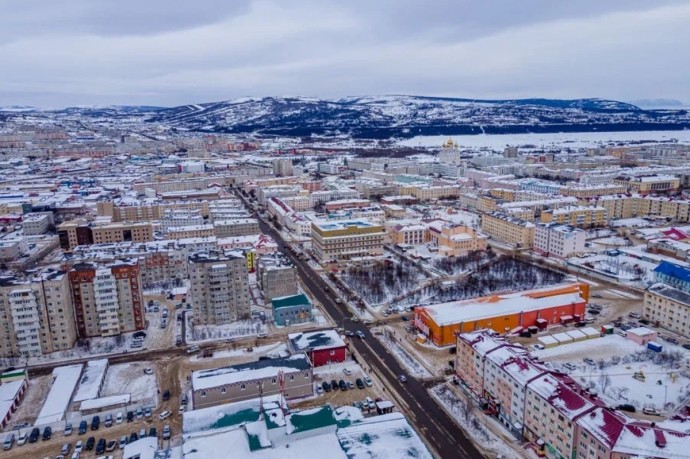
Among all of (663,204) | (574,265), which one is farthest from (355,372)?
(663,204)

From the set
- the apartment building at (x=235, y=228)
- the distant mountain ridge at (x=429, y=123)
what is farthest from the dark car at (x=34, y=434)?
the distant mountain ridge at (x=429, y=123)

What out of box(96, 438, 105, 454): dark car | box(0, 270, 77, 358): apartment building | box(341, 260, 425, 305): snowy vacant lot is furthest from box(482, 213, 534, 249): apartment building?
box(96, 438, 105, 454): dark car

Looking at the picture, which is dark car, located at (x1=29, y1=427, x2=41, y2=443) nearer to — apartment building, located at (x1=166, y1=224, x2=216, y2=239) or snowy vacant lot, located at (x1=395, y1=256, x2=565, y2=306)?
snowy vacant lot, located at (x1=395, y1=256, x2=565, y2=306)

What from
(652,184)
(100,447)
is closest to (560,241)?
(652,184)

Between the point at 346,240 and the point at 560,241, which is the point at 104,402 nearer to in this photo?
the point at 346,240

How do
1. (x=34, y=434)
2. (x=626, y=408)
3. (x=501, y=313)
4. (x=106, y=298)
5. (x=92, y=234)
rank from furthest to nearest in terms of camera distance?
(x=92, y=234), (x=106, y=298), (x=501, y=313), (x=626, y=408), (x=34, y=434)

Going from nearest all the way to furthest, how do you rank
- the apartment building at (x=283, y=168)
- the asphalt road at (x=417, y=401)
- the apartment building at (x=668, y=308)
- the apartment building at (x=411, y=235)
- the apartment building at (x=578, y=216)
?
the asphalt road at (x=417, y=401) → the apartment building at (x=668, y=308) → the apartment building at (x=411, y=235) → the apartment building at (x=578, y=216) → the apartment building at (x=283, y=168)

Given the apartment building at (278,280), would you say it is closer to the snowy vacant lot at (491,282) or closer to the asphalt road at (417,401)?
the asphalt road at (417,401)
